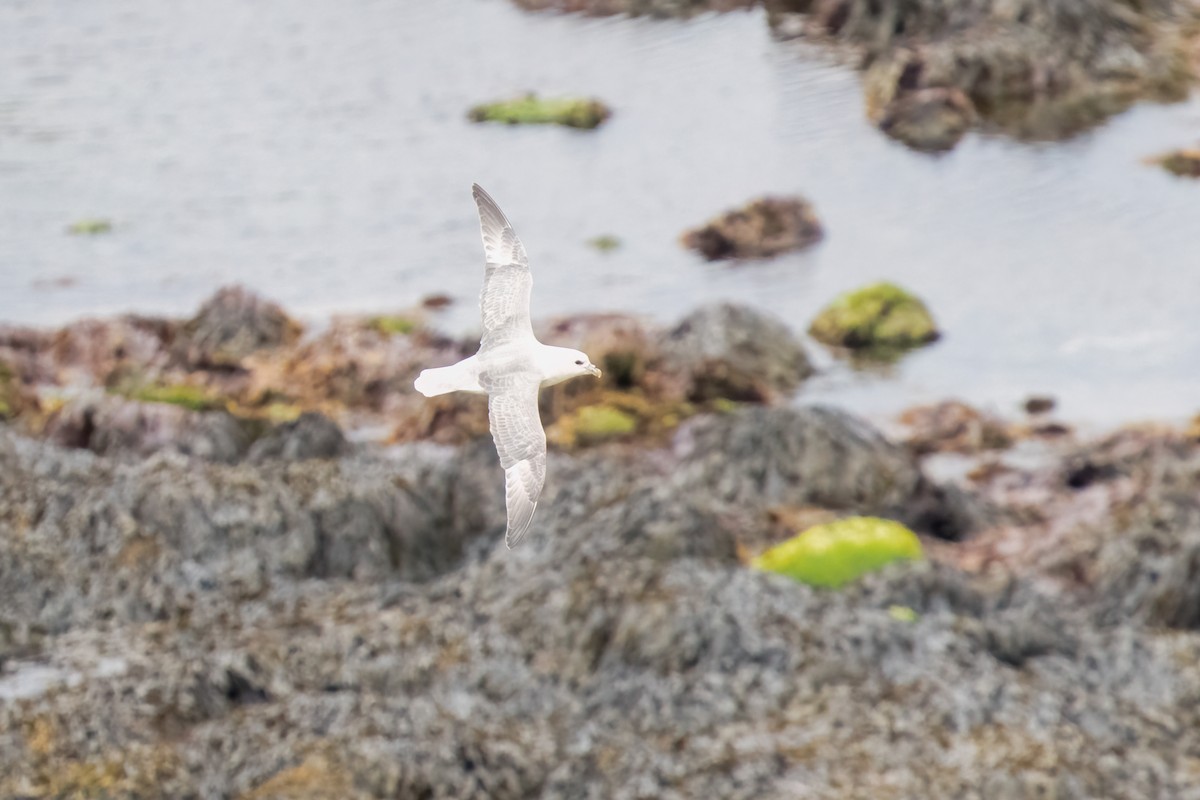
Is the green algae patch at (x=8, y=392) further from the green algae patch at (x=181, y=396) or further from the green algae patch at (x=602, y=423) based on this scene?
the green algae patch at (x=602, y=423)

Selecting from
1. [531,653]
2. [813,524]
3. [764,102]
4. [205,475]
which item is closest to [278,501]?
[205,475]

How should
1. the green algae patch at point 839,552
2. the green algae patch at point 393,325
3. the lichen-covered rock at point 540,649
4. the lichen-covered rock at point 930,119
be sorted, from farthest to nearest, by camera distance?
the lichen-covered rock at point 930,119 < the green algae patch at point 393,325 < the green algae patch at point 839,552 < the lichen-covered rock at point 540,649

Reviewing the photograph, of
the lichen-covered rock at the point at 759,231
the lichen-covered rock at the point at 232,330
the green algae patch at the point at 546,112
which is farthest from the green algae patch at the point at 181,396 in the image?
the green algae patch at the point at 546,112

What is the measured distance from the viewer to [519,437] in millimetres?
16016

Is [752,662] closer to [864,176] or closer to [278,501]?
[278,501]

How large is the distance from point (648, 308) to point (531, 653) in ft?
53.8

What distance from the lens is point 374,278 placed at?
45312mm

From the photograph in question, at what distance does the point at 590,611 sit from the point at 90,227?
87.7 ft

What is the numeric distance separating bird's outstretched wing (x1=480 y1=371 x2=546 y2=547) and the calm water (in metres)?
22.0

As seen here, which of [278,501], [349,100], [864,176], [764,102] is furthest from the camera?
[349,100]

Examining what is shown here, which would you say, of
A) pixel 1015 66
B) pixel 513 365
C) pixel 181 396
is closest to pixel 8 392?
pixel 181 396

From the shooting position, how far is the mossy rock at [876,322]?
133 ft

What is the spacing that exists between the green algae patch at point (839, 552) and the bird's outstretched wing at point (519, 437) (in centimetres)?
1227

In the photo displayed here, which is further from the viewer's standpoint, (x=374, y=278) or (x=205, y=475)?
(x=374, y=278)
